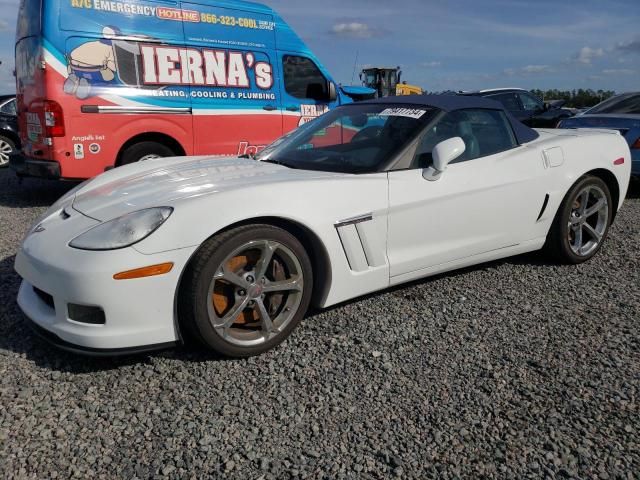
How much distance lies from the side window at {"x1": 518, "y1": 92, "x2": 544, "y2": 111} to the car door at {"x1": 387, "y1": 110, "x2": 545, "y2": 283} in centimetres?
919

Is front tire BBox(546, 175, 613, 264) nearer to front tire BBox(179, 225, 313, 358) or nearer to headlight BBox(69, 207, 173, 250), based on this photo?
front tire BBox(179, 225, 313, 358)

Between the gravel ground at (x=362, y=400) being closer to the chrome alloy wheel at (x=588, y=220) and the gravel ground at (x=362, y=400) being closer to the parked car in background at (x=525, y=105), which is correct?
the chrome alloy wheel at (x=588, y=220)

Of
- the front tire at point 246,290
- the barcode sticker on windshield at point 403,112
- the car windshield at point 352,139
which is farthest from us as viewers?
the barcode sticker on windshield at point 403,112

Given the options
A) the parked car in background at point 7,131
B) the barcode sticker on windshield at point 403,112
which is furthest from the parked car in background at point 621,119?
the parked car in background at point 7,131

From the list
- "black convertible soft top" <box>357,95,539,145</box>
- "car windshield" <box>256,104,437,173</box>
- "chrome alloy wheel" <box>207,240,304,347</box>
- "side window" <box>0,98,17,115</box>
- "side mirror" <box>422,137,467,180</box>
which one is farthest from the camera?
"side window" <box>0,98,17,115</box>

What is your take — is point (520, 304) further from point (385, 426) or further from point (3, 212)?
point (3, 212)

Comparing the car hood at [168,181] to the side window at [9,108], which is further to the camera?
the side window at [9,108]

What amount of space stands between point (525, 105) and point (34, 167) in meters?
10.1

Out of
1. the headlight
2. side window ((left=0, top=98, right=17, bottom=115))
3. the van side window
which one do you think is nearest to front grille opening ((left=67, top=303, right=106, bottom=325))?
the headlight

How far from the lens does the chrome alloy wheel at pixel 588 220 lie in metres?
4.00

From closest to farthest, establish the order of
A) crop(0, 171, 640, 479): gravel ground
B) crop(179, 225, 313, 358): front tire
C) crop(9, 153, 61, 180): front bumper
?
crop(0, 171, 640, 479): gravel ground, crop(179, 225, 313, 358): front tire, crop(9, 153, 61, 180): front bumper

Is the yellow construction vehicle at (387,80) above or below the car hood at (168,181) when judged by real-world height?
above

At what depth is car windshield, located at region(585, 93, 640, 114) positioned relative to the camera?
7.37 meters

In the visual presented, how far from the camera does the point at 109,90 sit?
5.92 m
